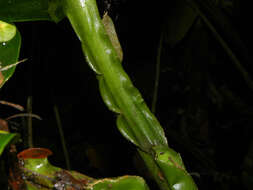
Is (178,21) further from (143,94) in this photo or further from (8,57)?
(8,57)

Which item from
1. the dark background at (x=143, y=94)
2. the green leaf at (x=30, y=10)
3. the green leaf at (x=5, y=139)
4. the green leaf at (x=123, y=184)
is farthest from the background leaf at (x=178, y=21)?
the green leaf at (x=5, y=139)

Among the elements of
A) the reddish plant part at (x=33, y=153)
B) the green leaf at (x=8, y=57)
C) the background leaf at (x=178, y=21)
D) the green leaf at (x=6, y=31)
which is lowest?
the background leaf at (x=178, y=21)

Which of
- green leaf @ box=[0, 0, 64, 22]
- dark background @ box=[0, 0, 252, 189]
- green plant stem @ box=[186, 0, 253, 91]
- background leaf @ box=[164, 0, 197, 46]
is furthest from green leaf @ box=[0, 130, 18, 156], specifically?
background leaf @ box=[164, 0, 197, 46]

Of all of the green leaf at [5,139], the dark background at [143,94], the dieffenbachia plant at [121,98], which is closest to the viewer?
the green leaf at [5,139]

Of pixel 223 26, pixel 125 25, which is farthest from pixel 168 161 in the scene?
pixel 125 25

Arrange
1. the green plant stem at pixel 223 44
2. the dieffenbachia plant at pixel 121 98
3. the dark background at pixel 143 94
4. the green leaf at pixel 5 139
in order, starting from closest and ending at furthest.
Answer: the green leaf at pixel 5 139 < the dieffenbachia plant at pixel 121 98 < the green plant stem at pixel 223 44 < the dark background at pixel 143 94

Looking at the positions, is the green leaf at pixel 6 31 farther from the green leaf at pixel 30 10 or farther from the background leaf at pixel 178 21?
the background leaf at pixel 178 21

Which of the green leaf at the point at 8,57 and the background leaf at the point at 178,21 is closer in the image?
the green leaf at the point at 8,57
